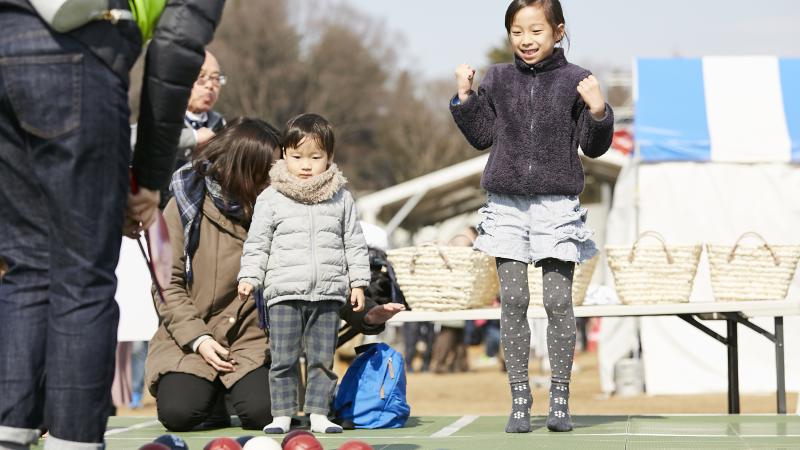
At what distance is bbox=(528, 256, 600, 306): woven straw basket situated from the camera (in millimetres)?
6863

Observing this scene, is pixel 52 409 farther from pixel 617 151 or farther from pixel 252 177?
pixel 617 151

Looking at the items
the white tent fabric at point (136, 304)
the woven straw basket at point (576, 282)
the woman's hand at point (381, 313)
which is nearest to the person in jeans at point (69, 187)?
the woman's hand at point (381, 313)

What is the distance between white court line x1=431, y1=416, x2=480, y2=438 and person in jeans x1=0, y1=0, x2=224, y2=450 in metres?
2.36

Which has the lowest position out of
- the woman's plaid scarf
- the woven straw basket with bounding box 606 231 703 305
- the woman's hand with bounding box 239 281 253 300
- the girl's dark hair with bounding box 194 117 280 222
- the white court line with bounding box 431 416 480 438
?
the white court line with bounding box 431 416 480 438

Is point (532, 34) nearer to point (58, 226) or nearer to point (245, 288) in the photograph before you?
point (245, 288)

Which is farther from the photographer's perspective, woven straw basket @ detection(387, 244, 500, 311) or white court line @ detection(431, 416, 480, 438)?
woven straw basket @ detection(387, 244, 500, 311)

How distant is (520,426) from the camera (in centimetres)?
507

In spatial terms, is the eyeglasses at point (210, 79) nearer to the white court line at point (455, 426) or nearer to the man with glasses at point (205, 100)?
the man with glasses at point (205, 100)

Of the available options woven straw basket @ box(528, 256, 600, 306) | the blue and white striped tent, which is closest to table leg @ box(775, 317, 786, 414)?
woven straw basket @ box(528, 256, 600, 306)

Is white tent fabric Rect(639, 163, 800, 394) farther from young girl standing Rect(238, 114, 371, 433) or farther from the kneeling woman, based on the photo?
young girl standing Rect(238, 114, 371, 433)

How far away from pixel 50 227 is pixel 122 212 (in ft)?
0.57

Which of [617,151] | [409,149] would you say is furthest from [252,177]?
[409,149]

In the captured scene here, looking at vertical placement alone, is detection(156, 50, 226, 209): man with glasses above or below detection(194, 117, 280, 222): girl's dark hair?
above

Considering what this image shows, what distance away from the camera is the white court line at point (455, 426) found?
17.1ft
